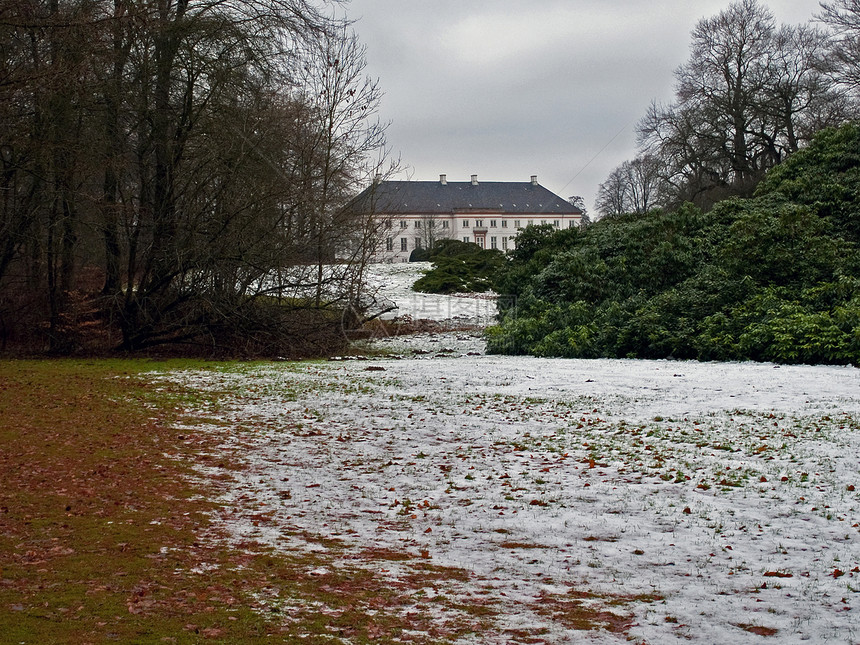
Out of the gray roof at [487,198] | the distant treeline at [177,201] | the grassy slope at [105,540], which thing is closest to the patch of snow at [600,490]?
the grassy slope at [105,540]

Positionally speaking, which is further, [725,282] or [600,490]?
[725,282]

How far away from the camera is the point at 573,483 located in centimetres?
671

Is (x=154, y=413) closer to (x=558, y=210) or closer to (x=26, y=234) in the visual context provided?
(x=26, y=234)

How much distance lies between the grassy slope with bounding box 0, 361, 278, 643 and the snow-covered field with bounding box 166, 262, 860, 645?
386mm

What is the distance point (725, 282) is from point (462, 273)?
2400cm

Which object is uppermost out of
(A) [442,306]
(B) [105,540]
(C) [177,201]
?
(C) [177,201]

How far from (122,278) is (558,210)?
86080mm

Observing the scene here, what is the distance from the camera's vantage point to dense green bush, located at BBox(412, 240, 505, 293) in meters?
37.7

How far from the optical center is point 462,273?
4041cm

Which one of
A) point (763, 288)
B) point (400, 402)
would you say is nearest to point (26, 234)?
point (400, 402)

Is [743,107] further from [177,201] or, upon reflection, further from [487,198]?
[487,198]

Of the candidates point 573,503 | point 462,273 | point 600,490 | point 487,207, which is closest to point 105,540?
point 573,503

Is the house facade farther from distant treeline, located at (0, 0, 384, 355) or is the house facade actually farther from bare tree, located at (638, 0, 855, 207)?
distant treeline, located at (0, 0, 384, 355)

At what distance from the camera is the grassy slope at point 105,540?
378 centimetres
